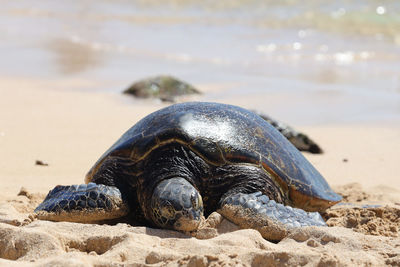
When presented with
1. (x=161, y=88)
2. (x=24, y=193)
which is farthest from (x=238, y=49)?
(x=24, y=193)

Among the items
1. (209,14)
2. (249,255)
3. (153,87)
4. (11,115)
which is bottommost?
(249,255)

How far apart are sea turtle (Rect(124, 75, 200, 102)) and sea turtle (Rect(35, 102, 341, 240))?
5.33 m

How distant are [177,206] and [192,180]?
0.35 m

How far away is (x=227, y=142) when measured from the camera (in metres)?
3.96

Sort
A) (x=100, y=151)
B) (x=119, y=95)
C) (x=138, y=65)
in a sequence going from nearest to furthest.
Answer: (x=100, y=151), (x=119, y=95), (x=138, y=65)

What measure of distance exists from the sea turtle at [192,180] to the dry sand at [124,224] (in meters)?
0.13

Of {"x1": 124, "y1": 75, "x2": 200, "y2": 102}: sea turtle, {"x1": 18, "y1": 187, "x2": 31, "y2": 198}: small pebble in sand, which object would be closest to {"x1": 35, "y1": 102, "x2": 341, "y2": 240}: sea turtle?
{"x1": 18, "y1": 187, "x2": 31, "y2": 198}: small pebble in sand

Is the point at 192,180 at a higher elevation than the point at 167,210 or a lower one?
higher

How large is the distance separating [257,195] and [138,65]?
890cm

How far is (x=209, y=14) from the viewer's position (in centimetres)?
2128

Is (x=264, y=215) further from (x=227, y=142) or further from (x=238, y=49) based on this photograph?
(x=238, y=49)

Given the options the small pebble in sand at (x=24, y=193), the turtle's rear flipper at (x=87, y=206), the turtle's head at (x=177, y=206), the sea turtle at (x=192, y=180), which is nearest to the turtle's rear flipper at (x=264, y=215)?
the sea turtle at (x=192, y=180)

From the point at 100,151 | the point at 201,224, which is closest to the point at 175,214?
the point at 201,224

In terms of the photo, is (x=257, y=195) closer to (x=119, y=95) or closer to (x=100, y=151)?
(x=100, y=151)
